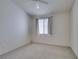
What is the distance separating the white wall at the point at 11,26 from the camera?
3473 mm

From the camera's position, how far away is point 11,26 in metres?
3.98

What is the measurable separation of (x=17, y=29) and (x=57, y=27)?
240cm

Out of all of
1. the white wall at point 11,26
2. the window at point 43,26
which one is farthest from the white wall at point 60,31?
the white wall at point 11,26

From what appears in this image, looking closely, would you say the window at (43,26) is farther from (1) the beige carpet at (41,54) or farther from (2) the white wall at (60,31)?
(1) the beige carpet at (41,54)

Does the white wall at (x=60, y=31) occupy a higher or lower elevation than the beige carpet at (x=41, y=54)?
higher

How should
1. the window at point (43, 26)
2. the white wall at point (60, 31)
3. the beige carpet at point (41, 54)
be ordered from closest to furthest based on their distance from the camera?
1. the beige carpet at point (41, 54)
2. the white wall at point (60, 31)
3. the window at point (43, 26)

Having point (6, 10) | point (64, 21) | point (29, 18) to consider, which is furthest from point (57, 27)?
point (6, 10)

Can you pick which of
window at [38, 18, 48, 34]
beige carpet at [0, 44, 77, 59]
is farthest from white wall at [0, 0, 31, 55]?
window at [38, 18, 48, 34]

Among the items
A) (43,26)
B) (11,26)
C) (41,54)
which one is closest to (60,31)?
(43,26)

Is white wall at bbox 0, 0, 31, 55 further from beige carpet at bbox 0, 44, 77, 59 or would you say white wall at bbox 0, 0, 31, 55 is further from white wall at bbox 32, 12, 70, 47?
white wall at bbox 32, 12, 70, 47

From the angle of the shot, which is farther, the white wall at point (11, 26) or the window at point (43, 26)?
the window at point (43, 26)

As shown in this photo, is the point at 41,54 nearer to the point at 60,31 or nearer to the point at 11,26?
the point at 11,26

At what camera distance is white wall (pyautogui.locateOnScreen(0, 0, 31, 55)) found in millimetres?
3473

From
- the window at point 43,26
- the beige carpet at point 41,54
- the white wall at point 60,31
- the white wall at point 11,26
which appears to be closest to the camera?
the beige carpet at point 41,54
